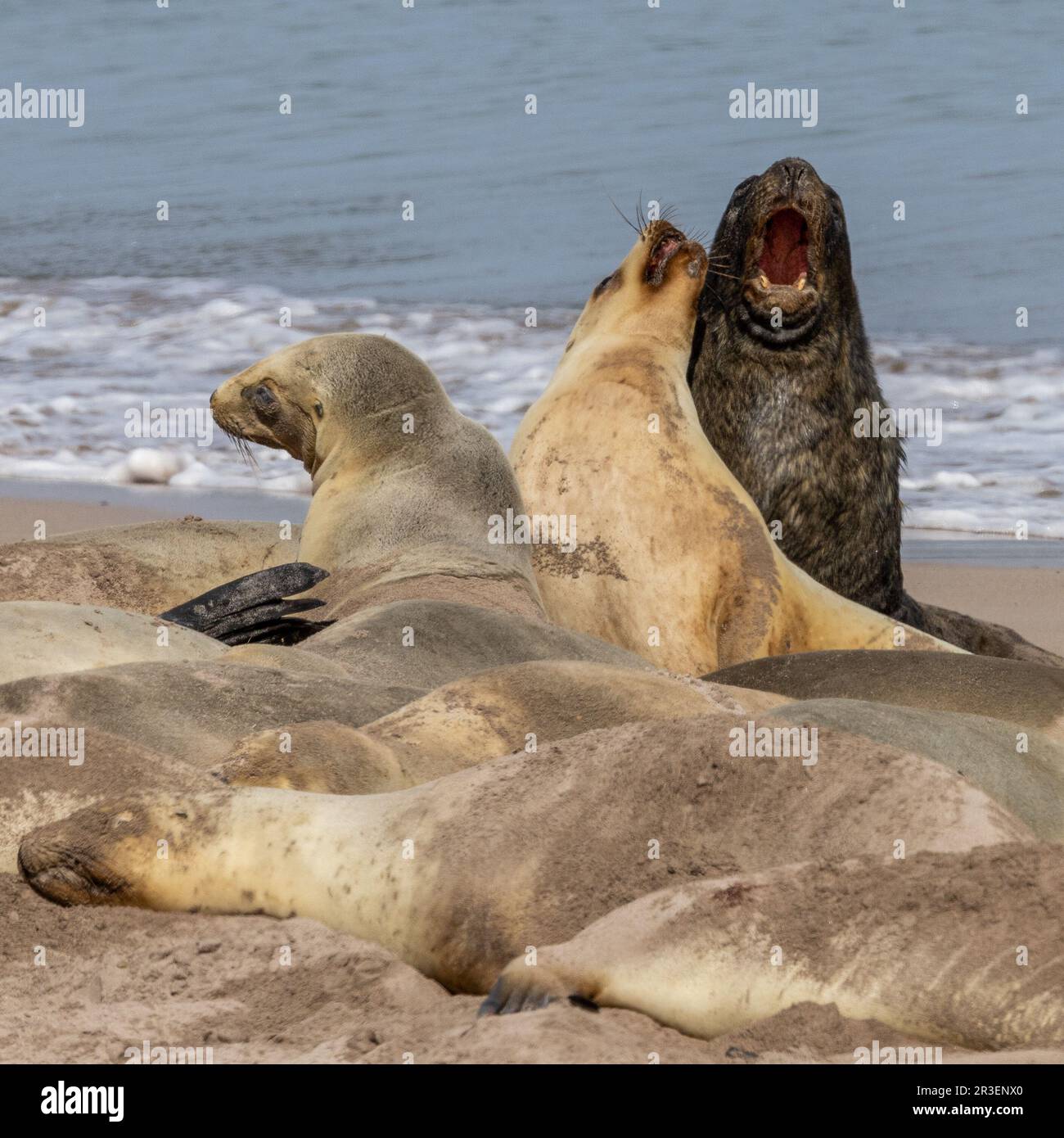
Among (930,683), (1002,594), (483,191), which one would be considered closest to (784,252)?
(1002,594)

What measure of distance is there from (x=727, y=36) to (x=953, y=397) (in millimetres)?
14153

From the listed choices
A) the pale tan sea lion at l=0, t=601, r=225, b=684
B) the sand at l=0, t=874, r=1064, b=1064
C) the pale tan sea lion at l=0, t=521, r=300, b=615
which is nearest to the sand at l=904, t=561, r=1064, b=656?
the pale tan sea lion at l=0, t=521, r=300, b=615

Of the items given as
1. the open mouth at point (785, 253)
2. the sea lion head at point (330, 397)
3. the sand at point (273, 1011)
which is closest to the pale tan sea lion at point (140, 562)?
the sea lion head at point (330, 397)

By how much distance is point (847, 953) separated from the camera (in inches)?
102

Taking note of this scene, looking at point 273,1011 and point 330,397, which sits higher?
point 330,397

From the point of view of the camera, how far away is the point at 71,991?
119 inches

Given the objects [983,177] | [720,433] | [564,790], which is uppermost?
[983,177]

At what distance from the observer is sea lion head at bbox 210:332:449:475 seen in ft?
21.9

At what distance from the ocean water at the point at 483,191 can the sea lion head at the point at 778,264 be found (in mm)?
2915

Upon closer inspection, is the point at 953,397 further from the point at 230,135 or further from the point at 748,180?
the point at 230,135

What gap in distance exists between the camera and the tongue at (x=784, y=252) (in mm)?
7418

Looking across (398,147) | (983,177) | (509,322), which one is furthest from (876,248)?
(398,147)

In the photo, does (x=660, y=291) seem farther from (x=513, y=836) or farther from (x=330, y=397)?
(x=513, y=836)
